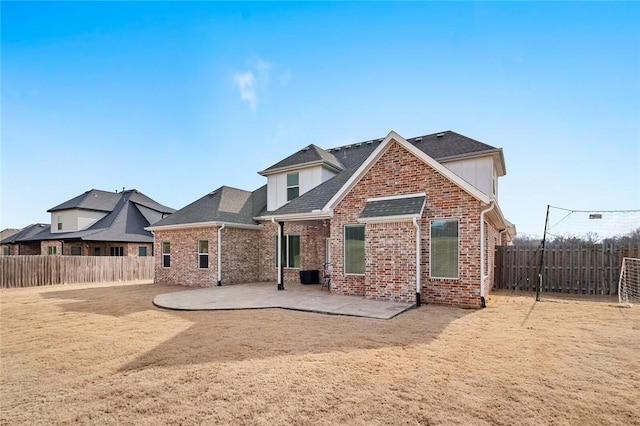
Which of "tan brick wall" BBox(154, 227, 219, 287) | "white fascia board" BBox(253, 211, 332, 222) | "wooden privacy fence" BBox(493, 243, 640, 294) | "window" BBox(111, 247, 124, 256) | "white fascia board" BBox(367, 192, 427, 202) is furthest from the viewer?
"window" BBox(111, 247, 124, 256)

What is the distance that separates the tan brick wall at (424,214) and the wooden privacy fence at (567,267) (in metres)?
6.04

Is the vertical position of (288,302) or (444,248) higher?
(444,248)

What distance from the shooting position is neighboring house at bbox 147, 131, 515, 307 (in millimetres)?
9117

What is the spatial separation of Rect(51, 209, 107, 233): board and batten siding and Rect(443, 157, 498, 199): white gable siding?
27724 mm

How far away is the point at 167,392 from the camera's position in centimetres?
379

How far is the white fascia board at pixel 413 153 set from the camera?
8.84 meters

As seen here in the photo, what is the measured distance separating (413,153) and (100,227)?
25162 millimetres

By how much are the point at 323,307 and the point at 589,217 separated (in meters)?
11.4

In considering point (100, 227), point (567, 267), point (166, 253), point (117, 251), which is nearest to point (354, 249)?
point (567, 267)

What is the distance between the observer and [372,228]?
996 centimetres

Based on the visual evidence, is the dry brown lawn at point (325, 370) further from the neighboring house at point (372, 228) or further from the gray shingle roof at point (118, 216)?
the gray shingle roof at point (118, 216)

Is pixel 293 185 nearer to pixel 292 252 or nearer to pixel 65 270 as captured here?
pixel 292 252

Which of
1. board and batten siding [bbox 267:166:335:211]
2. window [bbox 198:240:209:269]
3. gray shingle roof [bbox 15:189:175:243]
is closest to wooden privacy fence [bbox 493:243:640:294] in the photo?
board and batten siding [bbox 267:166:335:211]

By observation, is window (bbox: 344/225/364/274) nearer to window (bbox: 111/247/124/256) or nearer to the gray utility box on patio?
A: the gray utility box on patio
